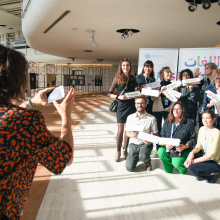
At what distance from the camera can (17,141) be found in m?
0.76

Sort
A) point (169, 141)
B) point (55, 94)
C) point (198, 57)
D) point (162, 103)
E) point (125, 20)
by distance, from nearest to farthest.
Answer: point (55, 94), point (169, 141), point (162, 103), point (198, 57), point (125, 20)

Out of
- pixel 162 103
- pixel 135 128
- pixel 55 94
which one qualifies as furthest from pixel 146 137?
pixel 55 94

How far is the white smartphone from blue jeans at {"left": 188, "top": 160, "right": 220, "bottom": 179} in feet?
7.43

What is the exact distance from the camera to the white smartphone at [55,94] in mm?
1064

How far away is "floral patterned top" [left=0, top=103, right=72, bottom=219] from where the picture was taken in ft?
2.46

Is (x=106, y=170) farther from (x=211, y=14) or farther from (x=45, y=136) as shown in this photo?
(x=211, y=14)

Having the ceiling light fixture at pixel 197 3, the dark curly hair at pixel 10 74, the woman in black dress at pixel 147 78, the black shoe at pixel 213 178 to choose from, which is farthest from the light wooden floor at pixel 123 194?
the ceiling light fixture at pixel 197 3

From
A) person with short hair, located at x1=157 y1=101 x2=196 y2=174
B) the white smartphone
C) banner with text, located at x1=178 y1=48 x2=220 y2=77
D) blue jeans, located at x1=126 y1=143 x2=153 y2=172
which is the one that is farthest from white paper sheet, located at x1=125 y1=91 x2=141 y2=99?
the white smartphone

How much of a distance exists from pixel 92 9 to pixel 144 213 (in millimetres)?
4026

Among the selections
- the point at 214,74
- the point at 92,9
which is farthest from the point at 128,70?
the point at 92,9

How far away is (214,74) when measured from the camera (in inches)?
133

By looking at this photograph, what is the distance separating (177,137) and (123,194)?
3.76ft

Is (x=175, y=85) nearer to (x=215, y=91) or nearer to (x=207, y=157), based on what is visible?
(x=215, y=91)

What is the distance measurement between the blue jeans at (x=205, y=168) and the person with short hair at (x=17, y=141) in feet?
7.51
